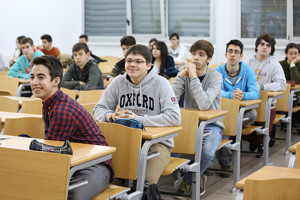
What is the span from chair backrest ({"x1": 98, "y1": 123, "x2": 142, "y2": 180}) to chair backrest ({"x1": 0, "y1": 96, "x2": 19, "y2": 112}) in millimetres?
1522

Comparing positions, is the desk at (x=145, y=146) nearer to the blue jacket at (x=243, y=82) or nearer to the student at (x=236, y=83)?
the student at (x=236, y=83)

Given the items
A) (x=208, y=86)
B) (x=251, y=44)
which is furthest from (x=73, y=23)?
(x=208, y=86)

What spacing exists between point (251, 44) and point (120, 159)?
22.2 feet

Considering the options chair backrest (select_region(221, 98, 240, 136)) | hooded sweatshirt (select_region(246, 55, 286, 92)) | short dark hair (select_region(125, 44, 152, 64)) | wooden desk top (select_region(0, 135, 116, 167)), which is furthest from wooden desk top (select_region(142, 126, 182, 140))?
hooded sweatshirt (select_region(246, 55, 286, 92))

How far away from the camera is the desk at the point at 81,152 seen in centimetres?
219

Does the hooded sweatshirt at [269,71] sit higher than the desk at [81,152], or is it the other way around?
the hooded sweatshirt at [269,71]

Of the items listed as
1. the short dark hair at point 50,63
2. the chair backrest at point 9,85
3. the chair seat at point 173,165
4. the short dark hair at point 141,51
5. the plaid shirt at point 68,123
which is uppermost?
the short dark hair at point 141,51

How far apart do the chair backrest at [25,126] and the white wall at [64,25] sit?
647cm

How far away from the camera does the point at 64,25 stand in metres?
10.6

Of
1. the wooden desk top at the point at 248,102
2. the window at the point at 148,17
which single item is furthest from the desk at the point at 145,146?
the window at the point at 148,17

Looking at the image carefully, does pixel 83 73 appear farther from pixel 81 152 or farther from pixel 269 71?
pixel 81 152

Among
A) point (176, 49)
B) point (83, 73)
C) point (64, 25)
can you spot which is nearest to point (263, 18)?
point (176, 49)

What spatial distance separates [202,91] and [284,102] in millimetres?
1960

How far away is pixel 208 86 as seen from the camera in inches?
161
